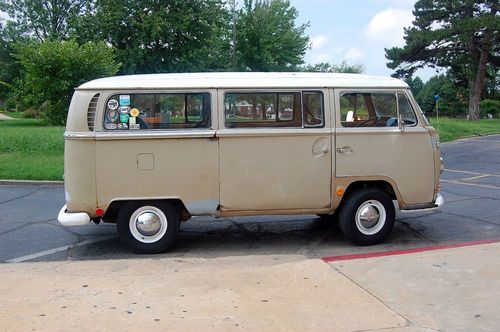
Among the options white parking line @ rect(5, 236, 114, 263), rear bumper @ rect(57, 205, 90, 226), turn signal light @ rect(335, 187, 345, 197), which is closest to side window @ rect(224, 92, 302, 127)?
turn signal light @ rect(335, 187, 345, 197)

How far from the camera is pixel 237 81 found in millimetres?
6672

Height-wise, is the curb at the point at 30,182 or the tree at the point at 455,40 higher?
the tree at the point at 455,40

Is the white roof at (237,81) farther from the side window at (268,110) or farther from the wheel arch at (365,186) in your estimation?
the wheel arch at (365,186)

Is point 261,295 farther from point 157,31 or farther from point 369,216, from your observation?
point 157,31

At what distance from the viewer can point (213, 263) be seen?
6090 mm

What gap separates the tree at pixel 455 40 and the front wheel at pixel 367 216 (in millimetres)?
33584

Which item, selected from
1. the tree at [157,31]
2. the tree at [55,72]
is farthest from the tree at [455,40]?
the tree at [55,72]

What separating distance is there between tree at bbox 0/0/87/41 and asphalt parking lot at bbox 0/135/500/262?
47.4 m

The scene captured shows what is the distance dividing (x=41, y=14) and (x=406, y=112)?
5342 centimetres

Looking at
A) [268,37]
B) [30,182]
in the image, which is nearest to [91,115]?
[30,182]

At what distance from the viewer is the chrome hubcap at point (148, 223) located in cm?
660

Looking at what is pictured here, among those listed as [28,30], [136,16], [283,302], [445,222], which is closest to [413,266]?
[283,302]

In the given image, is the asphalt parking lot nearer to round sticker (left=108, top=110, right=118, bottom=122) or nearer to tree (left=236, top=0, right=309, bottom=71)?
round sticker (left=108, top=110, right=118, bottom=122)

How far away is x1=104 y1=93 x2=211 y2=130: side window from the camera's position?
21.2 ft
